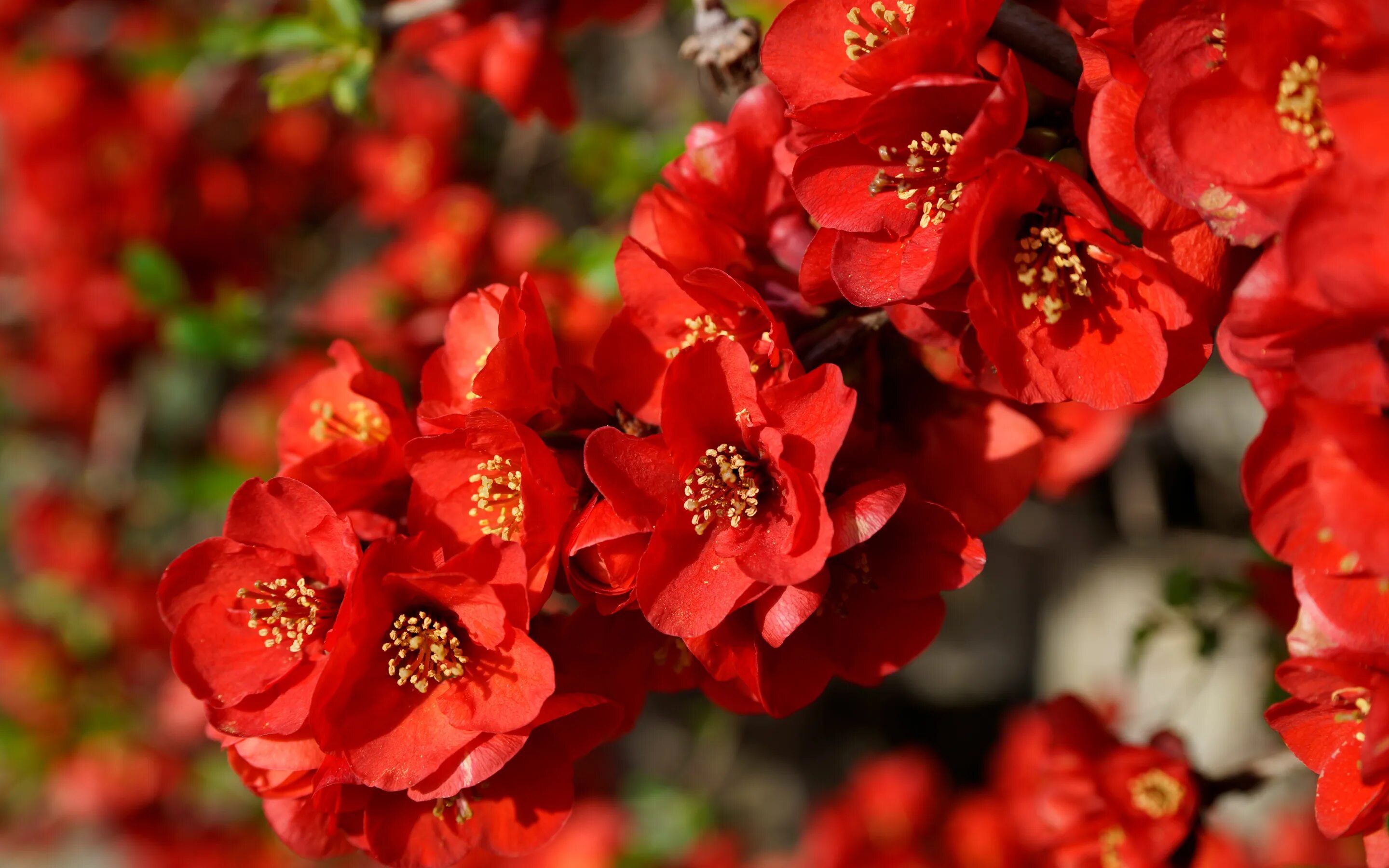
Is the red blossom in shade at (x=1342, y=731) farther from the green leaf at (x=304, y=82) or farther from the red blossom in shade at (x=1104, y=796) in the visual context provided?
the green leaf at (x=304, y=82)

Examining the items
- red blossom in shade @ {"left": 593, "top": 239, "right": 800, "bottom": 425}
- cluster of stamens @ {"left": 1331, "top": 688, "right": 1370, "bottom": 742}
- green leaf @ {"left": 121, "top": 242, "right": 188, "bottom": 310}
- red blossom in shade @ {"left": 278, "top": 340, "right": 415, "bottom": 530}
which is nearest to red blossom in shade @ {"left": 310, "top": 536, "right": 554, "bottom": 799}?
red blossom in shade @ {"left": 278, "top": 340, "right": 415, "bottom": 530}

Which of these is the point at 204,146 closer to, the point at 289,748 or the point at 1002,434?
the point at 289,748

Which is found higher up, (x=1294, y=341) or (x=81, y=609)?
(x=1294, y=341)

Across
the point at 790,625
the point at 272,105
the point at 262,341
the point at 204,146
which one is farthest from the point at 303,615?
the point at 204,146

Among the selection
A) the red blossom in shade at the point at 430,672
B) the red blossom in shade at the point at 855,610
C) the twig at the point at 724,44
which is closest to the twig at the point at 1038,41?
the twig at the point at 724,44

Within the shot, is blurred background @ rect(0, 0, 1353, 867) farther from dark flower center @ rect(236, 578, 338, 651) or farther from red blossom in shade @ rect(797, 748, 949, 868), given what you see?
dark flower center @ rect(236, 578, 338, 651)

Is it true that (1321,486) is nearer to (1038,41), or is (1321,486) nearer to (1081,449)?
(1038,41)

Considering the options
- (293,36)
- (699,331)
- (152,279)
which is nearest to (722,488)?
(699,331)
